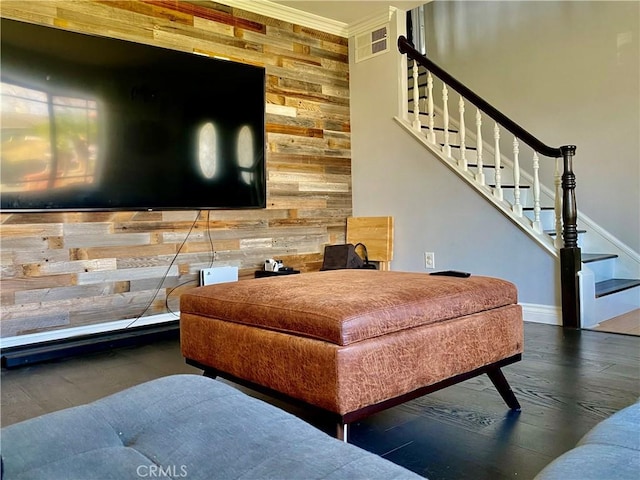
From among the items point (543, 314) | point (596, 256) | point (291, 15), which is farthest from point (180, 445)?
point (291, 15)

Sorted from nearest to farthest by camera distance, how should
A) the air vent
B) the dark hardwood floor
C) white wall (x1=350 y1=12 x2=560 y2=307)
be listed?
1. the dark hardwood floor
2. white wall (x1=350 y1=12 x2=560 y2=307)
3. the air vent

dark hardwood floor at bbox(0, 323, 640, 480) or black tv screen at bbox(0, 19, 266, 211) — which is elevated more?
black tv screen at bbox(0, 19, 266, 211)

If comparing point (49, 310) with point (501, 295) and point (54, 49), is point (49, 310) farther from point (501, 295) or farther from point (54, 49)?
point (501, 295)

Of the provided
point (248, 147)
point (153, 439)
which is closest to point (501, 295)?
point (153, 439)

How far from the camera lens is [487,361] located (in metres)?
1.66

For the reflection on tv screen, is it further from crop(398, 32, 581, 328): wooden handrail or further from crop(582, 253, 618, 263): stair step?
crop(582, 253, 618, 263): stair step

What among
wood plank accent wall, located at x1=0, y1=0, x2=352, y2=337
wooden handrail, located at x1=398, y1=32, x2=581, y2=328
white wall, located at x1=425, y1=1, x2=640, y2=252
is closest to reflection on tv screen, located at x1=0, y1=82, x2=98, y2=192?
wood plank accent wall, located at x1=0, y1=0, x2=352, y2=337

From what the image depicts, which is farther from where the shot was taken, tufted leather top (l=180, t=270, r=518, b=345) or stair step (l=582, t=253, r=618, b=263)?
stair step (l=582, t=253, r=618, b=263)

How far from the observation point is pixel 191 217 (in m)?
3.46

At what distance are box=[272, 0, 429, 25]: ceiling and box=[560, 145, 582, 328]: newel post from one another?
5.91ft

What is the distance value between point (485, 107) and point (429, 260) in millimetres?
1187

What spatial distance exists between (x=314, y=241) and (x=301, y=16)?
1.80m

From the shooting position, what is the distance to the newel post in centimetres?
303

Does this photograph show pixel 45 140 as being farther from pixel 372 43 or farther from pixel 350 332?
pixel 372 43
